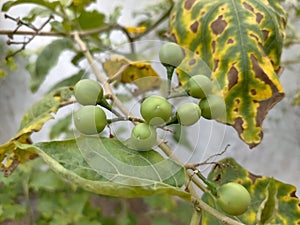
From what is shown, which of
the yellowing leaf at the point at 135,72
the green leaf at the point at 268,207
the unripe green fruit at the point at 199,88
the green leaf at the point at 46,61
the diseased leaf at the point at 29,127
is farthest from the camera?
the green leaf at the point at 46,61

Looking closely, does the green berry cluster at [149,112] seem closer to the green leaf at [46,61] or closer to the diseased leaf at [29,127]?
the diseased leaf at [29,127]

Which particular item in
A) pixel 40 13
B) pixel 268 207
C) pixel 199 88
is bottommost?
pixel 268 207

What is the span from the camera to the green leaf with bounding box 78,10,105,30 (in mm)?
993

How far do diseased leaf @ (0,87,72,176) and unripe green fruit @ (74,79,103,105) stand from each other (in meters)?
0.14

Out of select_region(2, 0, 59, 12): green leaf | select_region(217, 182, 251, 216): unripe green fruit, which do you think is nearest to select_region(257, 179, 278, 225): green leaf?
select_region(217, 182, 251, 216): unripe green fruit

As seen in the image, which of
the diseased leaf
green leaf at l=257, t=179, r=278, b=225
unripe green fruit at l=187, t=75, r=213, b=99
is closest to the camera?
green leaf at l=257, t=179, r=278, b=225

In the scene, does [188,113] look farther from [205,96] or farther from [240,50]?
[240,50]

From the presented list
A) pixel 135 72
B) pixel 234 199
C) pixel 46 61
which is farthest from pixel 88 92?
pixel 46 61

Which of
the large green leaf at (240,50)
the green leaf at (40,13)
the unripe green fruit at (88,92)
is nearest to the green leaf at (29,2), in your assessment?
the green leaf at (40,13)

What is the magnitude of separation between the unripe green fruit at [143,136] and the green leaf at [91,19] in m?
0.53

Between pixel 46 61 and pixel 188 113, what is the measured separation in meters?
0.50

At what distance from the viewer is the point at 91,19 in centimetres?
100

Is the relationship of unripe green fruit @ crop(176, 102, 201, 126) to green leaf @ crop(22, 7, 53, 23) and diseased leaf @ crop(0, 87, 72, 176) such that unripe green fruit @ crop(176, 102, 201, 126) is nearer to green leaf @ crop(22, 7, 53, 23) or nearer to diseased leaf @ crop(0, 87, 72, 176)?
diseased leaf @ crop(0, 87, 72, 176)

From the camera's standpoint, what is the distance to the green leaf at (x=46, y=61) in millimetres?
923
